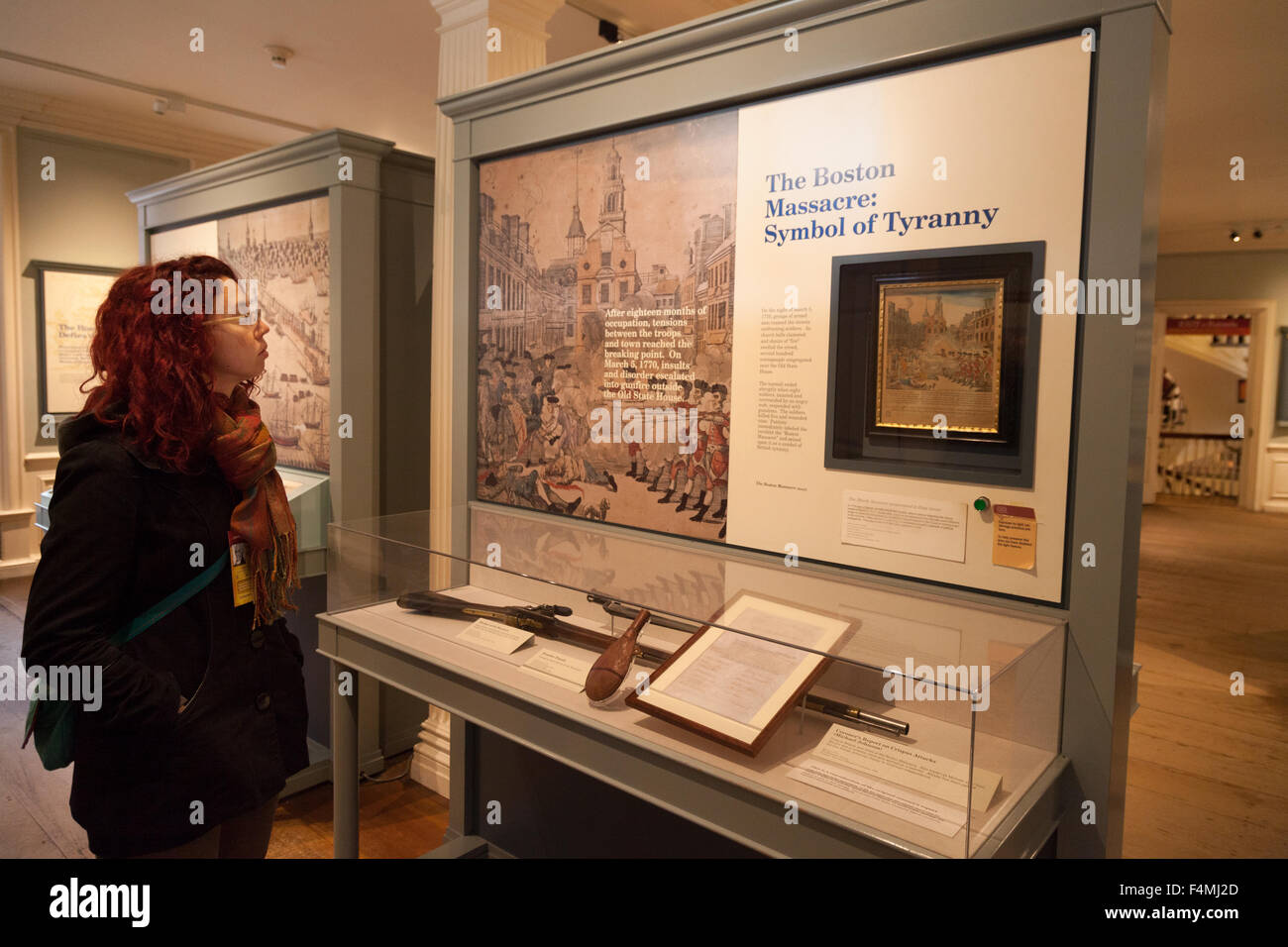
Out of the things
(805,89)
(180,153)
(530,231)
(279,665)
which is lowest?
(279,665)

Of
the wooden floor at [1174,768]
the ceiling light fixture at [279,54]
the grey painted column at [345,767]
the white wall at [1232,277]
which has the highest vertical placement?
the ceiling light fixture at [279,54]

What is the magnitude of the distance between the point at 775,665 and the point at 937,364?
0.72 m

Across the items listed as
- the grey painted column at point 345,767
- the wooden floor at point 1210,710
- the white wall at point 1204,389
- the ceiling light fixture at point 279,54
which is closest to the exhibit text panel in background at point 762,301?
the grey painted column at point 345,767

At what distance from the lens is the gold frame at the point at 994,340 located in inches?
63.7

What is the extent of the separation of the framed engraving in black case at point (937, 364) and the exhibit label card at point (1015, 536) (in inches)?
2.2

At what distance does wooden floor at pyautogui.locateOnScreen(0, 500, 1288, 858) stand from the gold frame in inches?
88.4

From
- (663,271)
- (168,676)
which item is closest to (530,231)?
(663,271)

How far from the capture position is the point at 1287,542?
8.84 meters

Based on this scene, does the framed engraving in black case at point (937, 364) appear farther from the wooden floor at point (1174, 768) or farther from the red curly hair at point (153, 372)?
the wooden floor at point (1174, 768)

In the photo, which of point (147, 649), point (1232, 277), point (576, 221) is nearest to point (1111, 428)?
point (576, 221)

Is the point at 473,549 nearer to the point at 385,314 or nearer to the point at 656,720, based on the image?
the point at 656,720

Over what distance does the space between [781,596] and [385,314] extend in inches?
93.5

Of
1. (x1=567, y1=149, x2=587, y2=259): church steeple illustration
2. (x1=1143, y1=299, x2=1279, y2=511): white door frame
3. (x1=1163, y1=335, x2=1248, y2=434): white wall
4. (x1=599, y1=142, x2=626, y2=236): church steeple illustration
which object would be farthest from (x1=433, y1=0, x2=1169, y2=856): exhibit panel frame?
(x1=1163, y1=335, x2=1248, y2=434): white wall

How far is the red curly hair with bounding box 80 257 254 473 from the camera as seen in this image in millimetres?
1656
